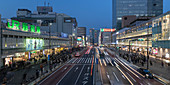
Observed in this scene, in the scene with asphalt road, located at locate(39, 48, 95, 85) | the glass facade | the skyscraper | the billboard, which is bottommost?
asphalt road, located at locate(39, 48, 95, 85)

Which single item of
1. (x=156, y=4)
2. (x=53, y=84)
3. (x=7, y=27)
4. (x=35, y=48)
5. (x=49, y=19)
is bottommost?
(x=53, y=84)

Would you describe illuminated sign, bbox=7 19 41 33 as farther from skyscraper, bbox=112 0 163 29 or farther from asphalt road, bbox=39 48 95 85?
skyscraper, bbox=112 0 163 29

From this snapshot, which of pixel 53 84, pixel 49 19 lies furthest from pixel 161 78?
pixel 49 19

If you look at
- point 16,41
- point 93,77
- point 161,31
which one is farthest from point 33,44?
point 161,31

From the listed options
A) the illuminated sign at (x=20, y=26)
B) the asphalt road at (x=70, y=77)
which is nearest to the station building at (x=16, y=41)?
the illuminated sign at (x=20, y=26)

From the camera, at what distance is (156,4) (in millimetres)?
148250

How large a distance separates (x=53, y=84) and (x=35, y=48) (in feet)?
93.6

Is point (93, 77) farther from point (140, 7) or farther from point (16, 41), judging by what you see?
point (140, 7)

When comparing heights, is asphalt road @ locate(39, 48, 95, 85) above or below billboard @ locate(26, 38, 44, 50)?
below

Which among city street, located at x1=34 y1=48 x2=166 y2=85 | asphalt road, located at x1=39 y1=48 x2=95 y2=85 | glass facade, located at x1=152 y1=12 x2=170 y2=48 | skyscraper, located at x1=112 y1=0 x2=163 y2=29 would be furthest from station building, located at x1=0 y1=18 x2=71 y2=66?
skyscraper, located at x1=112 y1=0 x2=163 y2=29

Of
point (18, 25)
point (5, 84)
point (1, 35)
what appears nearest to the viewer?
point (5, 84)

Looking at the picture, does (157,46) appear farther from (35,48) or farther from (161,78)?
(35,48)

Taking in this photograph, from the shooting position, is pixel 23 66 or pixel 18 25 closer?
pixel 23 66

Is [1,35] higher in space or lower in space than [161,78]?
higher
